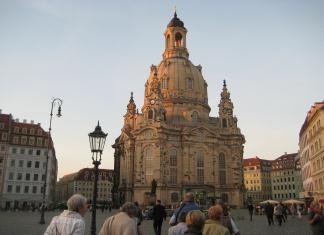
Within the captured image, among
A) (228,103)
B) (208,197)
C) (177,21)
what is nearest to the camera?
(208,197)

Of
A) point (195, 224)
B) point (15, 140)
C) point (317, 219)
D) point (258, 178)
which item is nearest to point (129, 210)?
point (195, 224)

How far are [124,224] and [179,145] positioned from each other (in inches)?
2746

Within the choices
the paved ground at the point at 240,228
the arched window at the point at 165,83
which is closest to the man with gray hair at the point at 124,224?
the paved ground at the point at 240,228

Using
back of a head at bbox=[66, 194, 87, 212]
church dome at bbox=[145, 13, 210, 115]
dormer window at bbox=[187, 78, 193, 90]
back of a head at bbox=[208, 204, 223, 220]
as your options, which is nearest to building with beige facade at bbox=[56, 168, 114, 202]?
church dome at bbox=[145, 13, 210, 115]

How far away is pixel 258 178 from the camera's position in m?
123

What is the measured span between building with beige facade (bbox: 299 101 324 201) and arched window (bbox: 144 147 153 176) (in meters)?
29.1

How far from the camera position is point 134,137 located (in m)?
76.9

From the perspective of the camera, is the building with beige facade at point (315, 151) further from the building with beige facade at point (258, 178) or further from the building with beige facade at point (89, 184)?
the building with beige facade at point (89, 184)

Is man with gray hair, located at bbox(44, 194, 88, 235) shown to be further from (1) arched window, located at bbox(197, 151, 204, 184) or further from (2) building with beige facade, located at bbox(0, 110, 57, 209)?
(2) building with beige facade, located at bbox(0, 110, 57, 209)

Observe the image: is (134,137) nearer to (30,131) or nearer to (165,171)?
(165,171)

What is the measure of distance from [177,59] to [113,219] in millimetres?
83876

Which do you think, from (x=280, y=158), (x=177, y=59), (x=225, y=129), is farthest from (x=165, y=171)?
(x=280, y=158)

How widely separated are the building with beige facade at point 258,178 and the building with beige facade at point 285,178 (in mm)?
3212

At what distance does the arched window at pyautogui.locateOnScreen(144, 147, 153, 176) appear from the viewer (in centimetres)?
7294
